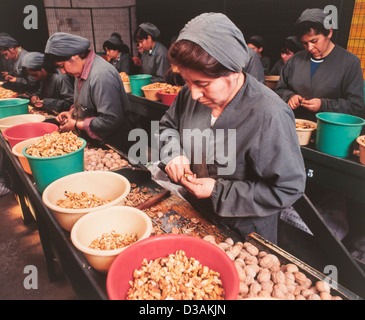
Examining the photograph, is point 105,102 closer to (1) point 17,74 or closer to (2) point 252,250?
(2) point 252,250

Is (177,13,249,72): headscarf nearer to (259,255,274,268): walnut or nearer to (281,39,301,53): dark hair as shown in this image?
(259,255,274,268): walnut

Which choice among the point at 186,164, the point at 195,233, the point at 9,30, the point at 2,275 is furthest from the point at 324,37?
the point at 9,30

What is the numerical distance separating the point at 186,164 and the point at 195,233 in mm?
387

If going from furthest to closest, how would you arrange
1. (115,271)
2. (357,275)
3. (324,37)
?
(324,37) < (357,275) < (115,271)

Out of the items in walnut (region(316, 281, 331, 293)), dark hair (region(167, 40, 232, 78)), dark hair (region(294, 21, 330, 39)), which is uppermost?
dark hair (region(294, 21, 330, 39))

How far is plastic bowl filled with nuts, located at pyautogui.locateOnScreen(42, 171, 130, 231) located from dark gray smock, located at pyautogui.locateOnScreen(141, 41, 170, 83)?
3920 mm

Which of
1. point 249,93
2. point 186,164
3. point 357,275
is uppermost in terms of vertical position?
point 249,93

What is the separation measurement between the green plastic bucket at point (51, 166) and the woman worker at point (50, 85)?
239 cm

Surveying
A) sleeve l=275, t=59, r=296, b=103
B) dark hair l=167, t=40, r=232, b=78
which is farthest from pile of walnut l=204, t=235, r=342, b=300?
sleeve l=275, t=59, r=296, b=103

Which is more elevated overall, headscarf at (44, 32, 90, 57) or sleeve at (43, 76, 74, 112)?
headscarf at (44, 32, 90, 57)

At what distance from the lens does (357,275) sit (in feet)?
7.19

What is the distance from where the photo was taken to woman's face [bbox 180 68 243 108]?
123 cm

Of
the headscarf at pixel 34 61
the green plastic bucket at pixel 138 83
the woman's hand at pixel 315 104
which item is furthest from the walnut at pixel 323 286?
the green plastic bucket at pixel 138 83

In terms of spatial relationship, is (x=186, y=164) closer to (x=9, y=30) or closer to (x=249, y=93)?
(x=249, y=93)
